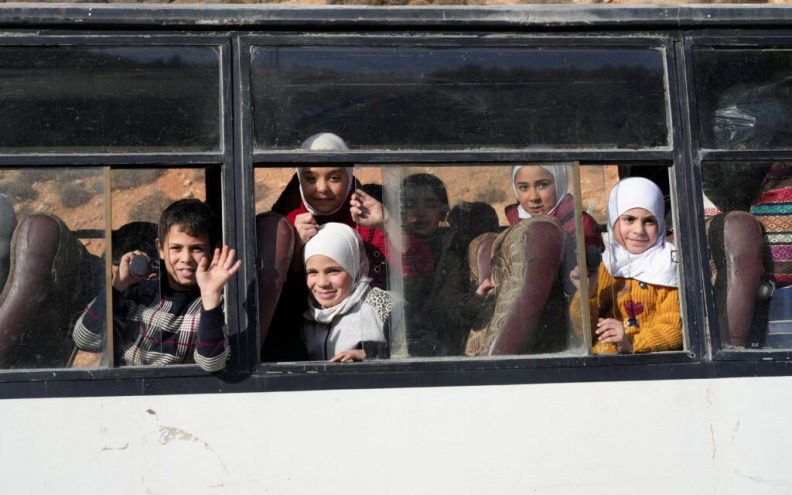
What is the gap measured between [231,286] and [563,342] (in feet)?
4.13

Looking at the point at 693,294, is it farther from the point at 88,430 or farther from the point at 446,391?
the point at 88,430

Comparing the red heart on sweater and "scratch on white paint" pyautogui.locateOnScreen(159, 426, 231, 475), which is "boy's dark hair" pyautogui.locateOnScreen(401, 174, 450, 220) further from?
"scratch on white paint" pyautogui.locateOnScreen(159, 426, 231, 475)

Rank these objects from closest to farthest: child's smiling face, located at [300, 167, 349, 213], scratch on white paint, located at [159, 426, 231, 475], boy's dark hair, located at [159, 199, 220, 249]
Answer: scratch on white paint, located at [159, 426, 231, 475] < boy's dark hair, located at [159, 199, 220, 249] < child's smiling face, located at [300, 167, 349, 213]

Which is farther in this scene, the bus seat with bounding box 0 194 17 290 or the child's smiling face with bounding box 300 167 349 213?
the child's smiling face with bounding box 300 167 349 213

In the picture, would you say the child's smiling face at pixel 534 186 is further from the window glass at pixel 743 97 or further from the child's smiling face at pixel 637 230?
the window glass at pixel 743 97

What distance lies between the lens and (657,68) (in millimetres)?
3676

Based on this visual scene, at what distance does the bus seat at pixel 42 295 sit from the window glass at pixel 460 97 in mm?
804

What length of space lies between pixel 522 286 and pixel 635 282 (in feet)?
1.63

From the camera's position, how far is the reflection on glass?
3316 mm

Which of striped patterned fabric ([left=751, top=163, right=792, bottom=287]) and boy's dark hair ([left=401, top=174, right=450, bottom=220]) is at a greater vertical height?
boy's dark hair ([left=401, top=174, right=450, bottom=220])

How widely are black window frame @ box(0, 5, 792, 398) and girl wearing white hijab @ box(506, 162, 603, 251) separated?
1.9 inches

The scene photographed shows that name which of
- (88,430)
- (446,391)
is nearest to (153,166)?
(88,430)

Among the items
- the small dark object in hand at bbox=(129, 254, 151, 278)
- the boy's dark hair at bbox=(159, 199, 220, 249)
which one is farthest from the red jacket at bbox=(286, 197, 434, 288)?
the small dark object in hand at bbox=(129, 254, 151, 278)

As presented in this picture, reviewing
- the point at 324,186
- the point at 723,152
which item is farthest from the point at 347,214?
the point at 723,152
